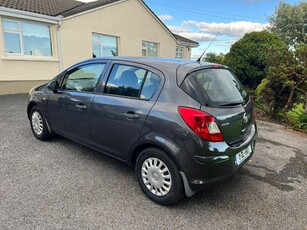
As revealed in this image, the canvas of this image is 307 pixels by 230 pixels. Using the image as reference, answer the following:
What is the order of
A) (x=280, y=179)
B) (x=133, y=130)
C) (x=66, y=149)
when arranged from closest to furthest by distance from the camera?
(x=133, y=130)
(x=280, y=179)
(x=66, y=149)

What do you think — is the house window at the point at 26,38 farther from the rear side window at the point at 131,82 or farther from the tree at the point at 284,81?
the tree at the point at 284,81

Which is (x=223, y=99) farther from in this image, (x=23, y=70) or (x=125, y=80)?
(x=23, y=70)

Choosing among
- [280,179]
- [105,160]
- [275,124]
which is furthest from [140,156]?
[275,124]

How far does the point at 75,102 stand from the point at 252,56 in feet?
24.2

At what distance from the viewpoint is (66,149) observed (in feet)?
13.9

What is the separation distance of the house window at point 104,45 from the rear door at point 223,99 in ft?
35.7

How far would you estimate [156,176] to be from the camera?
9.23ft

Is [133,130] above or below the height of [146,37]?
below

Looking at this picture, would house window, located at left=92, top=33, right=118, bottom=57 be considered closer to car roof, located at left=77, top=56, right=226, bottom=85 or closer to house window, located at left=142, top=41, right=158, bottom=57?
house window, located at left=142, top=41, right=158, bottom=57

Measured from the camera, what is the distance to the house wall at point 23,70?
30.9 feet

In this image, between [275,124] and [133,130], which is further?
[275,124]

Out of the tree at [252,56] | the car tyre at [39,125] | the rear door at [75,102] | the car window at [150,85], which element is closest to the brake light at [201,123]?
the car window at [150,85]

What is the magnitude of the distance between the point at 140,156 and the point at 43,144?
235 cm

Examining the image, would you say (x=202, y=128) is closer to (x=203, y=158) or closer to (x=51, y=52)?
(x=203, y=158)
